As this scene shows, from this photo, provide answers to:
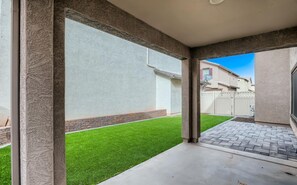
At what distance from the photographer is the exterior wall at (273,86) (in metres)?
7.91

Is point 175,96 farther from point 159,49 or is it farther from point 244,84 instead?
point 244,84

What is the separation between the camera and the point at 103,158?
12.6ft

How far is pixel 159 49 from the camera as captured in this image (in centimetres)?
407

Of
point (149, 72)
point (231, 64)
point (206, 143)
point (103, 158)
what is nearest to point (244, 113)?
point (149, 72)

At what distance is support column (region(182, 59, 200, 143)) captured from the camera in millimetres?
5137

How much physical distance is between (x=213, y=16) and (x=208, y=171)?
3.12 metres

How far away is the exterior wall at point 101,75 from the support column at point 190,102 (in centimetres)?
470

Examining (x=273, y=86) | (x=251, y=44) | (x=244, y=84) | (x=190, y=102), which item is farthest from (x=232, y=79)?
(x=251, y=44)

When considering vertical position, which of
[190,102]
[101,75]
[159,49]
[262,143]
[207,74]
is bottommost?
[262,143]

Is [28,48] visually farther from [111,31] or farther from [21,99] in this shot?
[111,31]

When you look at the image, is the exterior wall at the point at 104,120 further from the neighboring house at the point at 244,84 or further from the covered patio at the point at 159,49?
the neighboring house at the point at 244,84

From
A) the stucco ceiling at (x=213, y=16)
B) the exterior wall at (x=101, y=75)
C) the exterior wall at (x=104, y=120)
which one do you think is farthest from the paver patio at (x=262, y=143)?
the exterior wall at (x=101, y=75)

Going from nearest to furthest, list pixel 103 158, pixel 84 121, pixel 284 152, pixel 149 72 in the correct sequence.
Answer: pixel 103 158 → pixel 284 152 → pixel 84 121 → pixel 149 72

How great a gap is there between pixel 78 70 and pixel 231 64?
91.5 ft
